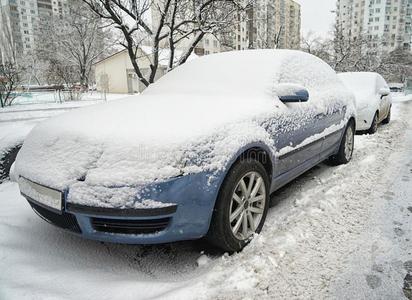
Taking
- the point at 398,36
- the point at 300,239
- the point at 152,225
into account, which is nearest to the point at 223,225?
the point at 152,225

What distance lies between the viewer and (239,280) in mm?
1911

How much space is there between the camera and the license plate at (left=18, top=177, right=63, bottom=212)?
1.79m

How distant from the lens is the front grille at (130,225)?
5.81 ft

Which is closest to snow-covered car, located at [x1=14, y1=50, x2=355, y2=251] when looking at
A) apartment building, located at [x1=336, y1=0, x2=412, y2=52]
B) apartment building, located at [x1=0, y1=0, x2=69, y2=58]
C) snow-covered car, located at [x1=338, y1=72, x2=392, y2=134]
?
snow-covered car, located at [x1=338, y1=72, x2=392, y2=134]

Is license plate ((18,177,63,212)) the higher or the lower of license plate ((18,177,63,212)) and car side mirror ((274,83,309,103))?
the lower

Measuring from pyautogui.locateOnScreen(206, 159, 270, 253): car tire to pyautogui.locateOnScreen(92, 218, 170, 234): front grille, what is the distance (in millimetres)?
370

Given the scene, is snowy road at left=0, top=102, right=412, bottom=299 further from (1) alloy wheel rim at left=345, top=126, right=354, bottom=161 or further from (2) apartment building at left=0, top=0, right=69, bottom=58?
(2) apartment building at left=0, top=0, right=69, bottom=58

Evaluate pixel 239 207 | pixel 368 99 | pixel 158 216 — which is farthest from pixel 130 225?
pixel 368 99

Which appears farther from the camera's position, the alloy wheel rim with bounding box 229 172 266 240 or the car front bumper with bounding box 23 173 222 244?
the alloy wheel rim with bounding box 229 172 266 240

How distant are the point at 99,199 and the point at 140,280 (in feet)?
A: 1.99

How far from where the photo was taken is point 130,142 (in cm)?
180

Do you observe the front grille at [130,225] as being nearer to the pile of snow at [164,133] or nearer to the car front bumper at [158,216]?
the car front bumper at [158,216]

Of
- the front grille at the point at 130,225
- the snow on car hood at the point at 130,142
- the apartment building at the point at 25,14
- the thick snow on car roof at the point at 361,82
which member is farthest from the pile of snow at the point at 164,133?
the apartment building at the point at 25,14

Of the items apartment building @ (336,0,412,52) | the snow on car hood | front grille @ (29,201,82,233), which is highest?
apartment building @ (336,0,412,52)
